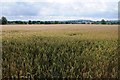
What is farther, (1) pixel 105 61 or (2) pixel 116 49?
(2) pixel 116 49

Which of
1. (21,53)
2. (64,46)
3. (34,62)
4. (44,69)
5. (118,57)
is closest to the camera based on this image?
(44,69)

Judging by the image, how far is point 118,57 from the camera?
5684 millimetres

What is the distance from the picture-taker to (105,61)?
536 cm

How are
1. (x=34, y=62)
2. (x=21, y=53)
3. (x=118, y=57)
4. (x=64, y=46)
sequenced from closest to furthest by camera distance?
(x=34, y=62)
(x=118, y=57)
(x=21, y=53)
(x=64, y=46)

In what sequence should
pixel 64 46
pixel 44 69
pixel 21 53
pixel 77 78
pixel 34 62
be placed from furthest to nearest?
pixel 64 46
pixel 21 53
pixel 34 62
pixel 44 69
pixel 77 78

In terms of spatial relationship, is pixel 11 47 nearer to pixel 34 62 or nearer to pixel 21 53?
pixel 21 53

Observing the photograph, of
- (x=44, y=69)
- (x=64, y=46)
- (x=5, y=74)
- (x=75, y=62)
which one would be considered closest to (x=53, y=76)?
(x=44, y=69)

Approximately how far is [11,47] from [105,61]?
2634 mm

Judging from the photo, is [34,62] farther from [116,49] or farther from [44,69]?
[116,49]

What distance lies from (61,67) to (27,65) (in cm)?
65

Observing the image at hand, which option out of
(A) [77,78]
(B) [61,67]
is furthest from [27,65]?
(A) [77,78]

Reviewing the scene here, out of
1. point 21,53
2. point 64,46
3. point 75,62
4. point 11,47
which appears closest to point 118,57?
point 75,62

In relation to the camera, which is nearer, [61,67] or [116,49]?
[61,67]

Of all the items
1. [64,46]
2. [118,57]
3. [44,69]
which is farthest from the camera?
[64,46]
